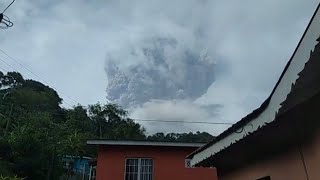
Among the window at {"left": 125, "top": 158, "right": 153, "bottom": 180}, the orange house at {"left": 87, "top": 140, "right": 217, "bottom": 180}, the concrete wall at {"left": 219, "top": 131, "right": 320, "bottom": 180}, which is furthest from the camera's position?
the orange house at {"left": 87, "top": 140, "right": 217, "bottom": 180}

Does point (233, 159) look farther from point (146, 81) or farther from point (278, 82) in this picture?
point (146, 81)

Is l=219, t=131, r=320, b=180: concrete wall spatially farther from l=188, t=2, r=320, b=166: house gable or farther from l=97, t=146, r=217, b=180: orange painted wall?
l=97, t=146, r=217, b=180: orange painted wall

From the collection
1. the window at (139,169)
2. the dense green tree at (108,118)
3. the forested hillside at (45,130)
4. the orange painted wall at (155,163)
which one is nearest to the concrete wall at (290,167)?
the forested hillside at (45,130)

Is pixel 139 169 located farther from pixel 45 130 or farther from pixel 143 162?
pixel 45 130

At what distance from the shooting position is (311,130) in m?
3.40

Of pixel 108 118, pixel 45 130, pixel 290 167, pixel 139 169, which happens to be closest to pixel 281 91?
pixel 290 167

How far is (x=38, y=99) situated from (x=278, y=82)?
146ft

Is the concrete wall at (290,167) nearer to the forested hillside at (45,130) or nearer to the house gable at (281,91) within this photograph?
the house gable at (281,91)

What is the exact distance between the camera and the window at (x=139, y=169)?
635 inches

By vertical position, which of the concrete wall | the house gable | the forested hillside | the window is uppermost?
the forested hillside

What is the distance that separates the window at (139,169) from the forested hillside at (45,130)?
1.06m

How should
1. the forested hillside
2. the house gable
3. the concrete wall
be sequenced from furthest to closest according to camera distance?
the forested hillside < the concrete wall < the house gable

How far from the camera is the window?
16.1m

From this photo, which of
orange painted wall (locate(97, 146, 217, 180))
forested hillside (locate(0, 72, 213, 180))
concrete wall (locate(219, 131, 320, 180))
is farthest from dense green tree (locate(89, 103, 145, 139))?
concrete wall (locate(219, 131, 320, 180))
